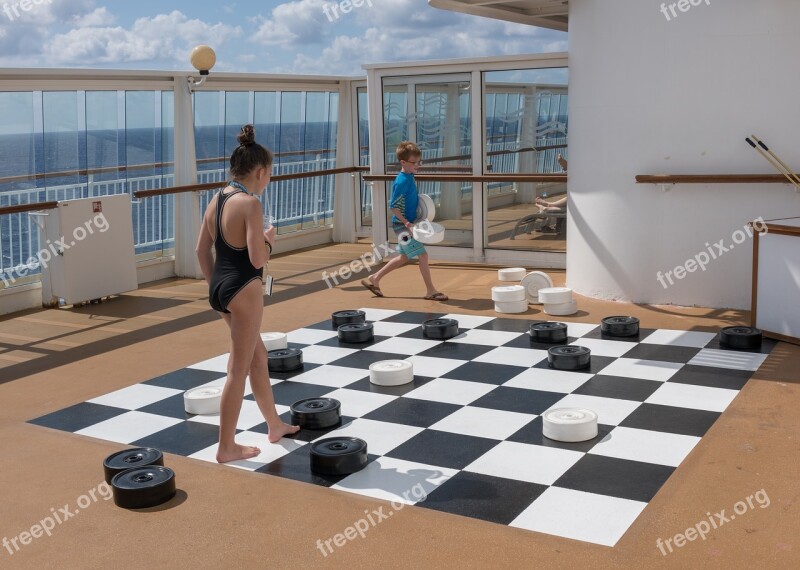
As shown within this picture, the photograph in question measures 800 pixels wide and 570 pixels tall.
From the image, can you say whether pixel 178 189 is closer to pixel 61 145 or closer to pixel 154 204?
pixel 154 204

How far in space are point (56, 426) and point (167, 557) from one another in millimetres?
1863

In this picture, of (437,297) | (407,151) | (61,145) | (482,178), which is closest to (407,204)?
(407,151)

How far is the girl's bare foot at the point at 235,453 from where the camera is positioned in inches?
163

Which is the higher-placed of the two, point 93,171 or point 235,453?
point 93,171

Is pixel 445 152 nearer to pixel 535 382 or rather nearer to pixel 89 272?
pixel 89 272

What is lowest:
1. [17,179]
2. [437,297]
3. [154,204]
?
[437,297]

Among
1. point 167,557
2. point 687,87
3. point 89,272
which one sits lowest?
point 167,557

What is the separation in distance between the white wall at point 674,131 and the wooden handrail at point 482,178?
1.25 meters

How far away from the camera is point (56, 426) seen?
15.8 feet

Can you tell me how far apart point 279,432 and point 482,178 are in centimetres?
542

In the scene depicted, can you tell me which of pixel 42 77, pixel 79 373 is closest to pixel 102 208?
pixel 42 77

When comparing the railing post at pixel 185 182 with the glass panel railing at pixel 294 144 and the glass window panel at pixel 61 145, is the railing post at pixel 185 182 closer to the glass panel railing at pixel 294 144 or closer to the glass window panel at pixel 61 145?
the glass panel railing at pixel 294 144

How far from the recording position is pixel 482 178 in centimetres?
932

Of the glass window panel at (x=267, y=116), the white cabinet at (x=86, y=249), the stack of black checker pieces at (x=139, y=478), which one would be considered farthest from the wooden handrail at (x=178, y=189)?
the stack of black checker pieces at (x=139, y=478)
